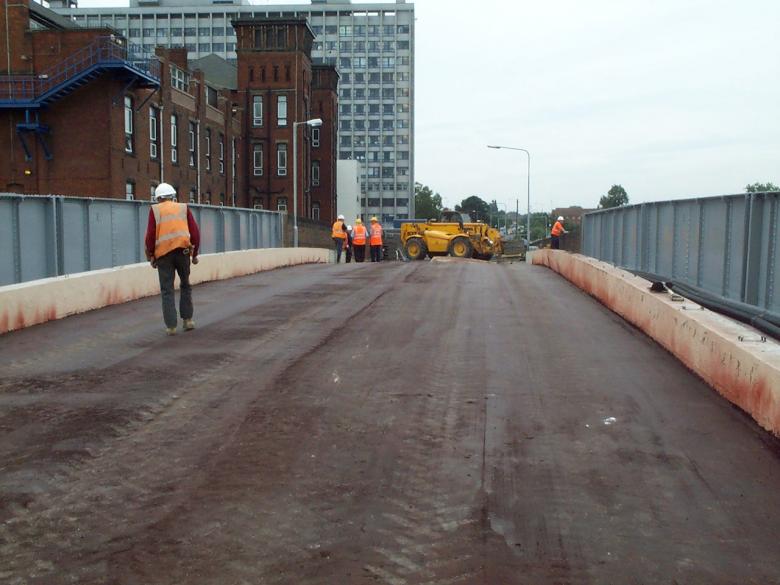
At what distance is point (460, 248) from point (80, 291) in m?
27.6

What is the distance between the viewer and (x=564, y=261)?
21.8 m

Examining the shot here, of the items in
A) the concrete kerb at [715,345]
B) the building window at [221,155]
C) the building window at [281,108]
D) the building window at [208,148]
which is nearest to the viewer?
the concrete kerb at [715,345]

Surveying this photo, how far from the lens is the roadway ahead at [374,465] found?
159 inches

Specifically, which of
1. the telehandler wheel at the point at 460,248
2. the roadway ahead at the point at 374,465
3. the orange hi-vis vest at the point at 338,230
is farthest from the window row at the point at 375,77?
the roadway ahead at the point at 374,465

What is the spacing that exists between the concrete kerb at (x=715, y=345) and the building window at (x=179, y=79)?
38880 millimetres

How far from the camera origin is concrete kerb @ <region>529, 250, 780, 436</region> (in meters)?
6.34

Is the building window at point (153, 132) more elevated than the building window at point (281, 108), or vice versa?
the building window at point (281, 108)

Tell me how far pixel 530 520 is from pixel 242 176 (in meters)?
62.6

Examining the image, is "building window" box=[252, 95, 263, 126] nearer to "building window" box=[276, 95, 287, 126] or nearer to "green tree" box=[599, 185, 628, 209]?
"building window" box=[276, 95, 287, 126]

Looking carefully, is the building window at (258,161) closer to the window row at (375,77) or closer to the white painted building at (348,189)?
the white painted building at (348,189)

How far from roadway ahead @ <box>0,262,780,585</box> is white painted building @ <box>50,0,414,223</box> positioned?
429 feet

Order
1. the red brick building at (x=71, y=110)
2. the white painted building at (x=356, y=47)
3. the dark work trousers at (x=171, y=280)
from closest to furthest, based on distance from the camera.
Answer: the dark work trousers at (x=171, y=280), the red brick building at (x=71, y=110), the white painted building at (x=356, y=47)

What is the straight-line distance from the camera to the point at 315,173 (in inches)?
3246

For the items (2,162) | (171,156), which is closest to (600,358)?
(2,162)
